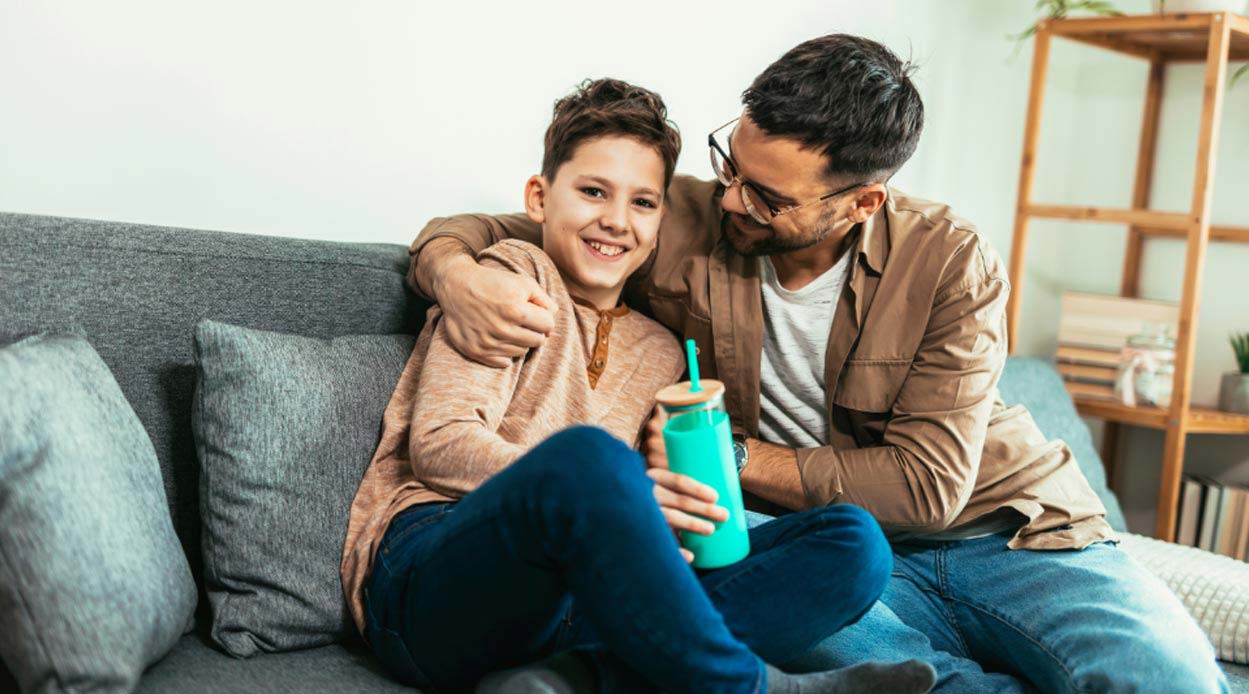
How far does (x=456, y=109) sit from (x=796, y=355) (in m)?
0.80

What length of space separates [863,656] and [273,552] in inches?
30.4

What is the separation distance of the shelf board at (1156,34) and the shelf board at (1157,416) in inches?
35.4

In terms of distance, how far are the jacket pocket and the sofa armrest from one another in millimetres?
621

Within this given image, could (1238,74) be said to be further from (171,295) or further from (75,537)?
(75,537)

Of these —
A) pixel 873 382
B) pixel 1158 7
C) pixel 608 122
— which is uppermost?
pixel 1158 7

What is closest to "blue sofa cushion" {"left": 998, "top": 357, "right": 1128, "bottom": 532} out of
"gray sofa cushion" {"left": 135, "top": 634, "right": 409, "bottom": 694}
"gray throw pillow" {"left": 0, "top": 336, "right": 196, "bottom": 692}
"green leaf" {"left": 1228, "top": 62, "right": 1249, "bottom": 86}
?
"green leaf" {"left": 1228, "top": 62, "right": 1249, "bottom": 86}

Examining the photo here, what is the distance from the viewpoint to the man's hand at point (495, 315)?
59.0 inches

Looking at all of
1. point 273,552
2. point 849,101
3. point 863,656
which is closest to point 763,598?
point 863,656

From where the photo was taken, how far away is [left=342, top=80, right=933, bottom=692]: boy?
3.82 ft

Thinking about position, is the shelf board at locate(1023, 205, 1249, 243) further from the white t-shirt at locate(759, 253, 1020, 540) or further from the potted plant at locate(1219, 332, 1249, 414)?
the white t-shirt at locate(759, 253, 1020, 540)

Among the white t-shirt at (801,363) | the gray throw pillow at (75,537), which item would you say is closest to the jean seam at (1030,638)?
the white t-shirt at (801,363)

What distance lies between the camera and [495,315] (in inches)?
59.0

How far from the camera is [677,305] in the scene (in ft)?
5.94

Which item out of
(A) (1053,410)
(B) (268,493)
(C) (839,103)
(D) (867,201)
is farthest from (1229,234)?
(B) (268,493)
